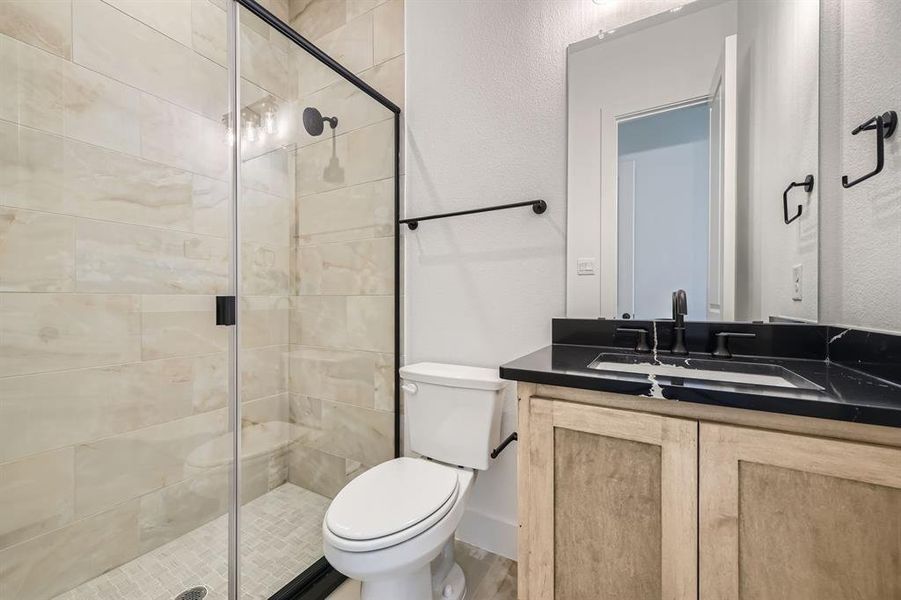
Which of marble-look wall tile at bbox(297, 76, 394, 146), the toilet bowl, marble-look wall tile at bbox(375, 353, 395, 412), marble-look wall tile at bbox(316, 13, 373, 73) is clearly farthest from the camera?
marble-look wall tile at bbox(316, 13, 373, 73)

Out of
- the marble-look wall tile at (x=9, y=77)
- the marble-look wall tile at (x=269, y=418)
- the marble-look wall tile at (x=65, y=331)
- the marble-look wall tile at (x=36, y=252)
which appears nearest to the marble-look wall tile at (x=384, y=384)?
the marble-look wall tile at (x=269, y=418)

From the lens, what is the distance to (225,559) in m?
1.34

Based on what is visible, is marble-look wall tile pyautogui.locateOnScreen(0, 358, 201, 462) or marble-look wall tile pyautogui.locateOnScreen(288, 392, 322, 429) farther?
marble-look wall tile pyautogui.locateOnScreen(288, 392, 322, 429)

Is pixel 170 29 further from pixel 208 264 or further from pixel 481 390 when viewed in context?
pixel 481 390

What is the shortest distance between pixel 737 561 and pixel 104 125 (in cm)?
225

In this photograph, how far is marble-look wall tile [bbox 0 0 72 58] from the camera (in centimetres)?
120

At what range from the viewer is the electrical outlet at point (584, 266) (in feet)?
4.57

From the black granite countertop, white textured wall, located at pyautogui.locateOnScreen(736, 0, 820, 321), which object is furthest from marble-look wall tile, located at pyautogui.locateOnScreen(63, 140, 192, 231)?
white textured wall, located at pyautogui.locateOnScreen(736, 0, 820, 321)

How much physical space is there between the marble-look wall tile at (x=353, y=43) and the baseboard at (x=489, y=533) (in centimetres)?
222

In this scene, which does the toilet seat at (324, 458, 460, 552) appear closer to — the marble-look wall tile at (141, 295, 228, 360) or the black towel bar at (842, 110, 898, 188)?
the marble-look wall tile at (141, 295, 228, 360)

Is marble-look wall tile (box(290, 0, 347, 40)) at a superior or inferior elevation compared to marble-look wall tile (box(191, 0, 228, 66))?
superior

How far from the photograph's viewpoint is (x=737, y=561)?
720 millimetres

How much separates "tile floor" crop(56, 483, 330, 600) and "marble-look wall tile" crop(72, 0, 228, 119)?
1.60 m

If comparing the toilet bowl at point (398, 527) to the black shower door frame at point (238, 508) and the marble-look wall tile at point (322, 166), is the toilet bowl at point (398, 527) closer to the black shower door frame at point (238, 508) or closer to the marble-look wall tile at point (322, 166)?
the black shower door frame at point (238, 508)
